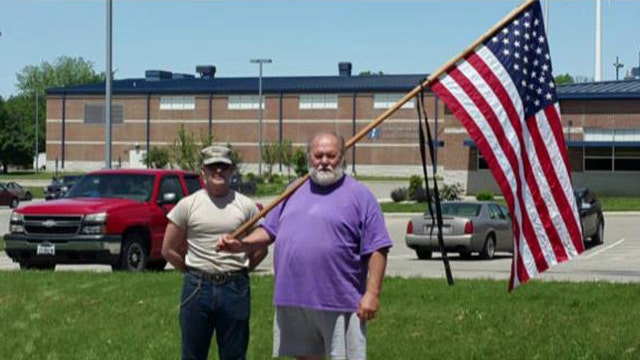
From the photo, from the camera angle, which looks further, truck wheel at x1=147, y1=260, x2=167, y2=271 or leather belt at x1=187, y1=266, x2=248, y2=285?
truck wheel at x1=147, y1=260, x2=167, y2=271

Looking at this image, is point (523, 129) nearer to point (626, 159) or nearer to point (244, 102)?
point (626, 159)

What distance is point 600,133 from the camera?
232 feet

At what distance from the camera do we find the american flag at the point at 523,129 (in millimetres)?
8570

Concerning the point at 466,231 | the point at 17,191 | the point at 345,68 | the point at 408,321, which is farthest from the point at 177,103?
the point at 408,321

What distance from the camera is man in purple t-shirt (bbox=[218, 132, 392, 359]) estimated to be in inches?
287

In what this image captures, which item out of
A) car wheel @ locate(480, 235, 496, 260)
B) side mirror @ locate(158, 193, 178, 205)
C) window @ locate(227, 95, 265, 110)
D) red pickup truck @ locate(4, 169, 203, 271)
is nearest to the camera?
side mirror @ locate(158, 193, 178, 205)

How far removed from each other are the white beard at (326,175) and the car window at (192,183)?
1413 cm

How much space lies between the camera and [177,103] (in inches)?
4505

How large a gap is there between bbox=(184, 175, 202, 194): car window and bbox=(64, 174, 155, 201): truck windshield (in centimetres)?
71

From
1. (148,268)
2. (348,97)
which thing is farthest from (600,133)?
(148,268)

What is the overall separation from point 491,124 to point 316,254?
194cm

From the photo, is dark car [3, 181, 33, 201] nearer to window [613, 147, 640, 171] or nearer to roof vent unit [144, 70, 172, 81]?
window [613, 147, 640, 171]

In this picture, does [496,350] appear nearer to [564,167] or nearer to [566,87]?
[564,167]

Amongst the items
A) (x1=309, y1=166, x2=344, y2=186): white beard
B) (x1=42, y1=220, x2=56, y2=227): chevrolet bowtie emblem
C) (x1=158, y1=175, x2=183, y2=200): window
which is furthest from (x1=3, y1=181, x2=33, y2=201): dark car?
(x1=309, y1=166, x2=344, y2=186): white beard
